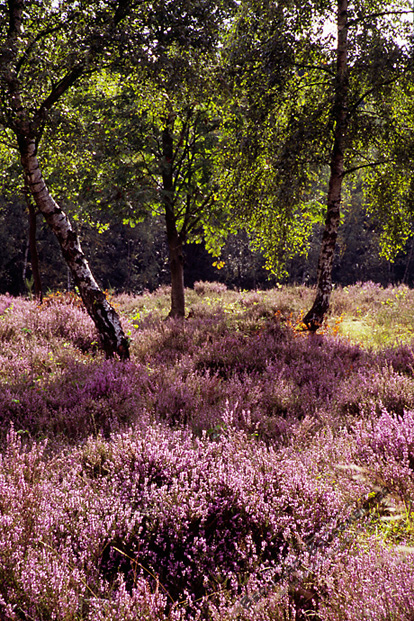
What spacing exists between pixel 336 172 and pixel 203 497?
29.2 feet

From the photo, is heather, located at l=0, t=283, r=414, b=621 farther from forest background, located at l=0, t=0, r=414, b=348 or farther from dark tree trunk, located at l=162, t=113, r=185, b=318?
dark tree trunk, located at l=162, t=113, r=185, b=318

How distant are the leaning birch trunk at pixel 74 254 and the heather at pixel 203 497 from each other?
1.35m

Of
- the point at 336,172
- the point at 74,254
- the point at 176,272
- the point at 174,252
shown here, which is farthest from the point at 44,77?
the point at 176,272

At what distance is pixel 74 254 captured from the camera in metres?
6.64

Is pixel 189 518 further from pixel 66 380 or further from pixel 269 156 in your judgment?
pixel 269 156

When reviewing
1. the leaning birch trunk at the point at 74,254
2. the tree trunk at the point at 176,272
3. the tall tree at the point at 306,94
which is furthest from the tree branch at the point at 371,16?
the leaning birch trunk at the point at 74,254

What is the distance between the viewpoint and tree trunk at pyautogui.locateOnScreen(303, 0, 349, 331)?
8.59 m

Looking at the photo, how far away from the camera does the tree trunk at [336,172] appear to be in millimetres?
8586

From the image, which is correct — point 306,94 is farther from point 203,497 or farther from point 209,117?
point 203,497

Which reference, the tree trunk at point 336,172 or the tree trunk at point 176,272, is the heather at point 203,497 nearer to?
the tree trunk at point 336,172

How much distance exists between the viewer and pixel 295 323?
9930mm

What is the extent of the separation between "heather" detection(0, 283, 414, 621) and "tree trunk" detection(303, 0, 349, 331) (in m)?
4.44

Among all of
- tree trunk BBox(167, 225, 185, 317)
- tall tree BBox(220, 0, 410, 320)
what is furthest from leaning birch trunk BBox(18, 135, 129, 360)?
tree trunk BBox(167, 225, 185, 317)

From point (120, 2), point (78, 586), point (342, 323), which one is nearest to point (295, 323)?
point (342, 323)
